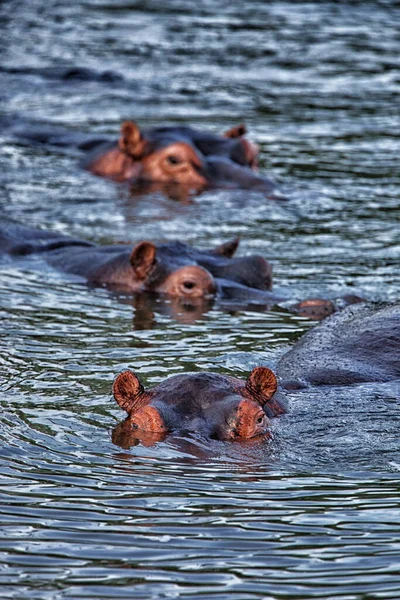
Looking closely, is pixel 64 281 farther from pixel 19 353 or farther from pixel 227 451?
→ pixel 227 451

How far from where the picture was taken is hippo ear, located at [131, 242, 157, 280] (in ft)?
30.9

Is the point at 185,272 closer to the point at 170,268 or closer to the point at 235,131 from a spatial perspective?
the point at 170,268

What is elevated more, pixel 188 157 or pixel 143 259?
pixel 188 157

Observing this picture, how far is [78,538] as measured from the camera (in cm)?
500

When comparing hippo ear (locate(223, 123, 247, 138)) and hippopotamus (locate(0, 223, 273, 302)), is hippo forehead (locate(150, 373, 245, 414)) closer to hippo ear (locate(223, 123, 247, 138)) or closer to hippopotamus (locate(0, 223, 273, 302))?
hippopotamus (locate(0, 223, 273, 302))

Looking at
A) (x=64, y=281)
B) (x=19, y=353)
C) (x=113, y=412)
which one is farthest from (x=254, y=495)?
(x=64, y=281)

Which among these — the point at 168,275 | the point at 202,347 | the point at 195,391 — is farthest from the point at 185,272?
the point at 195,391

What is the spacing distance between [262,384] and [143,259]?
3.68 metres

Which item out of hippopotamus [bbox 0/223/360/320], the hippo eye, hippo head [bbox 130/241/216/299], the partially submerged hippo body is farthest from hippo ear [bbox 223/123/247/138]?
the partially submerged hippo body

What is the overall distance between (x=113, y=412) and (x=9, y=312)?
2448 mm

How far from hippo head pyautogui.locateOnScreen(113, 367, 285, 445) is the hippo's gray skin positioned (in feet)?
2.09

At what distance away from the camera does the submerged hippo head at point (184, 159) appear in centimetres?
1293

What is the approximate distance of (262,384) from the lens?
6043 mm

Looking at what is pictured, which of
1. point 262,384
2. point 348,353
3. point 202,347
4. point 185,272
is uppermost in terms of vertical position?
point 262,384
